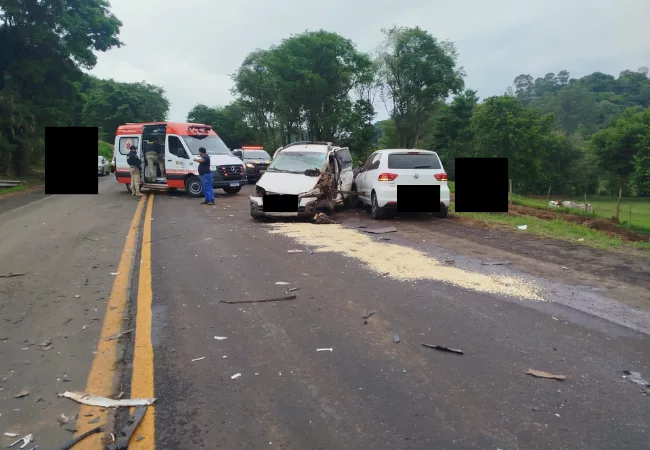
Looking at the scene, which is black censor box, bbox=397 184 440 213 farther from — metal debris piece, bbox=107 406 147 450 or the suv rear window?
metal debris piece, bbox=107 406 147 450

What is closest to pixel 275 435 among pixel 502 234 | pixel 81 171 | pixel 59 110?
pixel 502 234

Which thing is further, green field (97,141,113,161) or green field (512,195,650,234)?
green field (97,141,113,161)

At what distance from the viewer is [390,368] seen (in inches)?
164

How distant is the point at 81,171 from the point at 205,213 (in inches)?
411

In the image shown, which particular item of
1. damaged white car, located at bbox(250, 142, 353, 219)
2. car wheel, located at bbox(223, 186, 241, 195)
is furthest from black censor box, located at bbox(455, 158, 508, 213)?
car wheel, located at bbox(223, 186, 241, 195)

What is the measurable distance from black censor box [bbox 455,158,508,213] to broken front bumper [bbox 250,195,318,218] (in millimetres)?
4417

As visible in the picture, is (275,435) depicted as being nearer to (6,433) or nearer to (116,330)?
(6,433)

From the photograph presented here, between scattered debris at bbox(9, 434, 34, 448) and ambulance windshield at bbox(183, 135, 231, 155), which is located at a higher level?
ambulance windshield at bbox(183, 135, 231, 155)

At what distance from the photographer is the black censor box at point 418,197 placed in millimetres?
12367

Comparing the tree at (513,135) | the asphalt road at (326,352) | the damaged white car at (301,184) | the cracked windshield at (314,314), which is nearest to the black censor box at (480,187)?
the cracked windshield at (314,314)

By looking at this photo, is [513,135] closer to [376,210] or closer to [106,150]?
[376,210]

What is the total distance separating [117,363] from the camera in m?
4.31

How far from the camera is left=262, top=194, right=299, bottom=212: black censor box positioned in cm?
1223

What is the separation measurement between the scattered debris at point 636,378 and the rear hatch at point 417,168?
27.9 ft
